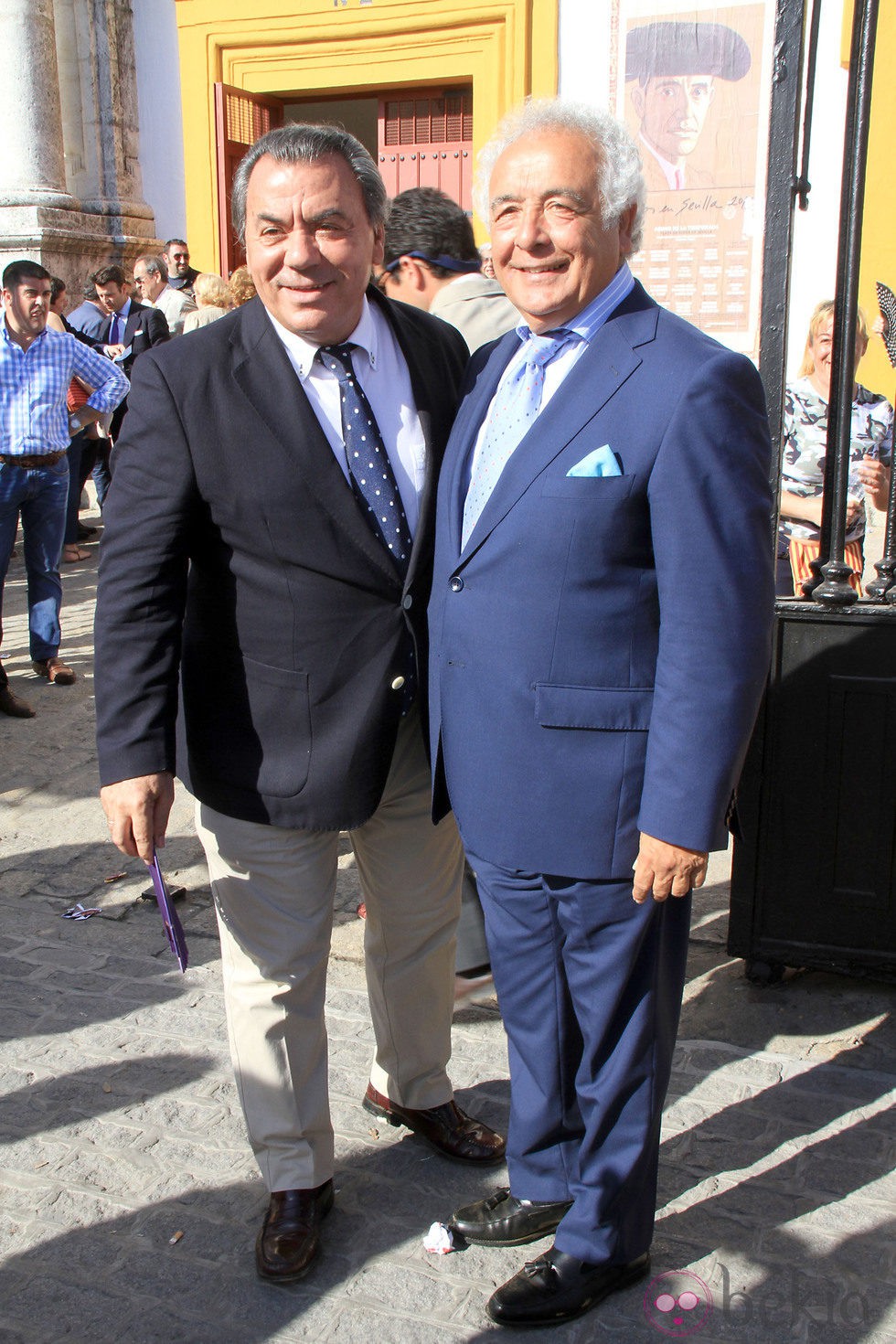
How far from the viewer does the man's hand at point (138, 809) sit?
213 centimetres

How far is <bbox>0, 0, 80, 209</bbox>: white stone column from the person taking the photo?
887 centimetres

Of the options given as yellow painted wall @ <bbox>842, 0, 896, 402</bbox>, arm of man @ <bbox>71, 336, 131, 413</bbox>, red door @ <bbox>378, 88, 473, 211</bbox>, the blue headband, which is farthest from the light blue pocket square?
red door @ <bbox>378, 88, 473, 211</bbox>

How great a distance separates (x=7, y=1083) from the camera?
2.80 metres

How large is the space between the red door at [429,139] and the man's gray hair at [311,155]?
25.2 feet

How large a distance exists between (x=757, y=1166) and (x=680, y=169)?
7207 millimetres

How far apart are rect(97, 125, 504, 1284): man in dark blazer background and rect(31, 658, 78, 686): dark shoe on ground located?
397 centimetres

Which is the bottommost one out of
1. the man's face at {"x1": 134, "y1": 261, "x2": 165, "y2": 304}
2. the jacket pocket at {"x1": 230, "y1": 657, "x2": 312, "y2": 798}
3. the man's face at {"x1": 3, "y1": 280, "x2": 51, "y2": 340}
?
the jacket pocket at {"x1": 230, "y1": 657, "x2": 312, "y2": 798}

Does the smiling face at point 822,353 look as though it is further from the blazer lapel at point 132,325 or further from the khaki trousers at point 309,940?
the blazer lapel at point 132,325

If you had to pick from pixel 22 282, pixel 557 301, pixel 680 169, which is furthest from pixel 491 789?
pixel 680 169

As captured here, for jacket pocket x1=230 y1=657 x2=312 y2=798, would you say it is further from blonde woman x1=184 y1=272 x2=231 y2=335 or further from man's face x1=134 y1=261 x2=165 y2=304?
man's face x1=134 y1=261 x2=165 y2=304

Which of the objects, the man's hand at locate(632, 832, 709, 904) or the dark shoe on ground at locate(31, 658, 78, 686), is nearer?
the man's hand at locate(632, 832, 709, 904)

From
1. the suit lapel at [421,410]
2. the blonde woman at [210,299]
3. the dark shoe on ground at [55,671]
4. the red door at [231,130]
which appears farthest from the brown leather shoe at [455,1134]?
the red door at [231,130]

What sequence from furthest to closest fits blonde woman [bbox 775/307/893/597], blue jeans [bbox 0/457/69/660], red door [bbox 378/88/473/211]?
1. red door [bbox 378/88/473/211]
2. blue jeans [bbox 0/457/69/660]
3. blonde woman [bbox 775/307/893/597]

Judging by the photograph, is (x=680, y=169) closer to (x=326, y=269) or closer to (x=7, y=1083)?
(x=326, y=269)
